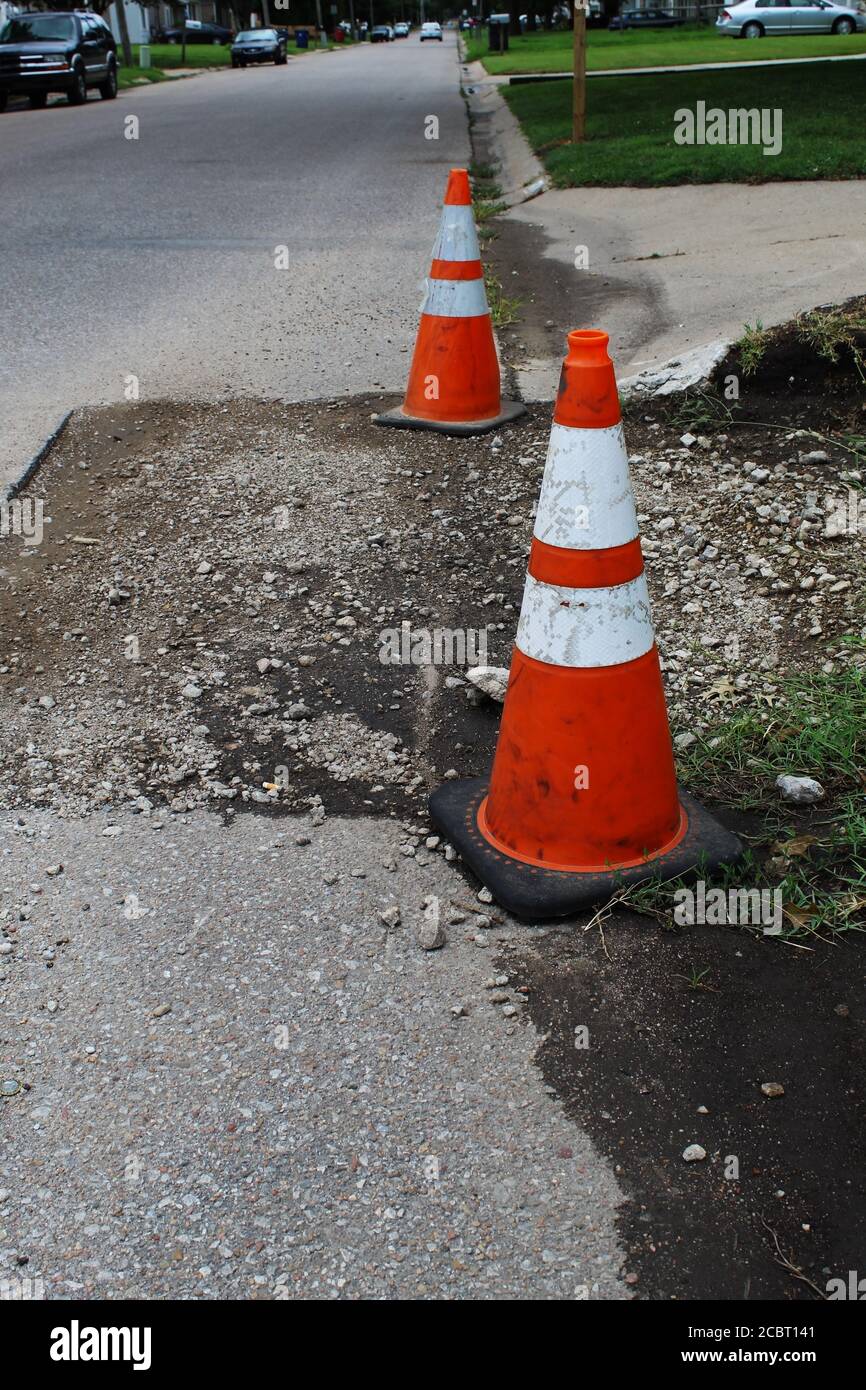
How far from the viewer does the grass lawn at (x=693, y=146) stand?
10297 mm

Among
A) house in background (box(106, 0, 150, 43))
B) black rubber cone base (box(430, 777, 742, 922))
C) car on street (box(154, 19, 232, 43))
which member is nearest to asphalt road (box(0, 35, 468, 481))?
black rubber cone base (box(430, 777, 742, 922))

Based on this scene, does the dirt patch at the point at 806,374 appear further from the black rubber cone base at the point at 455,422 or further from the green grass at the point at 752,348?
the black rubber cone base at the point at 455,422

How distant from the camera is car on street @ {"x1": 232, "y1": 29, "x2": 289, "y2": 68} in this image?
4509 cm

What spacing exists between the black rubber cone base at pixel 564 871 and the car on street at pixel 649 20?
63438 millimetres

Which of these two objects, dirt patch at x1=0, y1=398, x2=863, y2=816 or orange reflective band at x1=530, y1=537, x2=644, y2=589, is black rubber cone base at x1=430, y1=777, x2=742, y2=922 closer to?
dirt patch at x1=0, y1=398, x2=863, y2=816

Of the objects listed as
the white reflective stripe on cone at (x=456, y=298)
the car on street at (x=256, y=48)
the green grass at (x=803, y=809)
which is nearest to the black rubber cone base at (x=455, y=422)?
the white reflective stripe on cone at (x=456, y=298)

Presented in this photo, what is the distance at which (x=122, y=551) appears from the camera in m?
4.63

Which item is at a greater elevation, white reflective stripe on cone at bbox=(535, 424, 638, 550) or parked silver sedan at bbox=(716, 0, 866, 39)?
parked silver sedan at bbox=(716, 0, 866, 39)

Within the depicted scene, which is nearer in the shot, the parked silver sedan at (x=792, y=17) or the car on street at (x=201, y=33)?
the parked silver sedan at (x=792, y=17)

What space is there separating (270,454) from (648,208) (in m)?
5.77

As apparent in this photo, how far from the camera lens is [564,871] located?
2.88 metres

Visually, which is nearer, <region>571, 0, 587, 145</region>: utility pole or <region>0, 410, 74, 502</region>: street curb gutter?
<region>0, 410, 74, 502</region>: street curb gutter

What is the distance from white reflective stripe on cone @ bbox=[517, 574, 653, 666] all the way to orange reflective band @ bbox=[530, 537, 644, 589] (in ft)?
0.05
